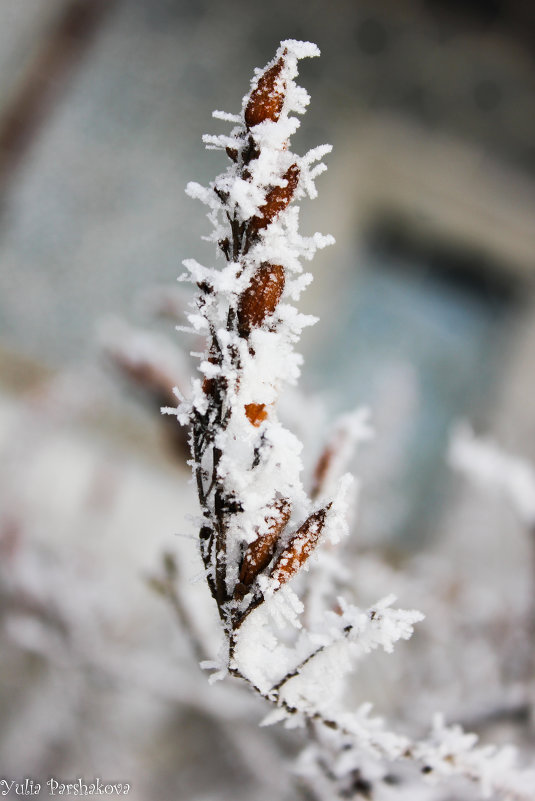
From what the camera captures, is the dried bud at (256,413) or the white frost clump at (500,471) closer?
the dried bud at (256,413)

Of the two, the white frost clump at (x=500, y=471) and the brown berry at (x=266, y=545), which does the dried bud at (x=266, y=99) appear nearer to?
the brown berry at (x=266, y=545)

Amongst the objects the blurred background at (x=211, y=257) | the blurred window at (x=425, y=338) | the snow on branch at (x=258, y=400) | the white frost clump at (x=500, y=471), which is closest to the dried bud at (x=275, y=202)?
the snow on branch at (x=258, y=400)

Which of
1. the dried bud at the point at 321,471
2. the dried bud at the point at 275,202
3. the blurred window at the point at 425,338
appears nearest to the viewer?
the dried bud at the point at 275,202

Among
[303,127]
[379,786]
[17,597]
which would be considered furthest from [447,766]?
[303,127]

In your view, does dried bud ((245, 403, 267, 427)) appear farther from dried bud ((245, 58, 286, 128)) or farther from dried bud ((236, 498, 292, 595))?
dried bud ((245, 58, 286, 128))

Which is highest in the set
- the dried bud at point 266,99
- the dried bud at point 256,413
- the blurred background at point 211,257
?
the blurred background at point 211,257

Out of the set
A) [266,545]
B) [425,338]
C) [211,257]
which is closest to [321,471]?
[266,545]
